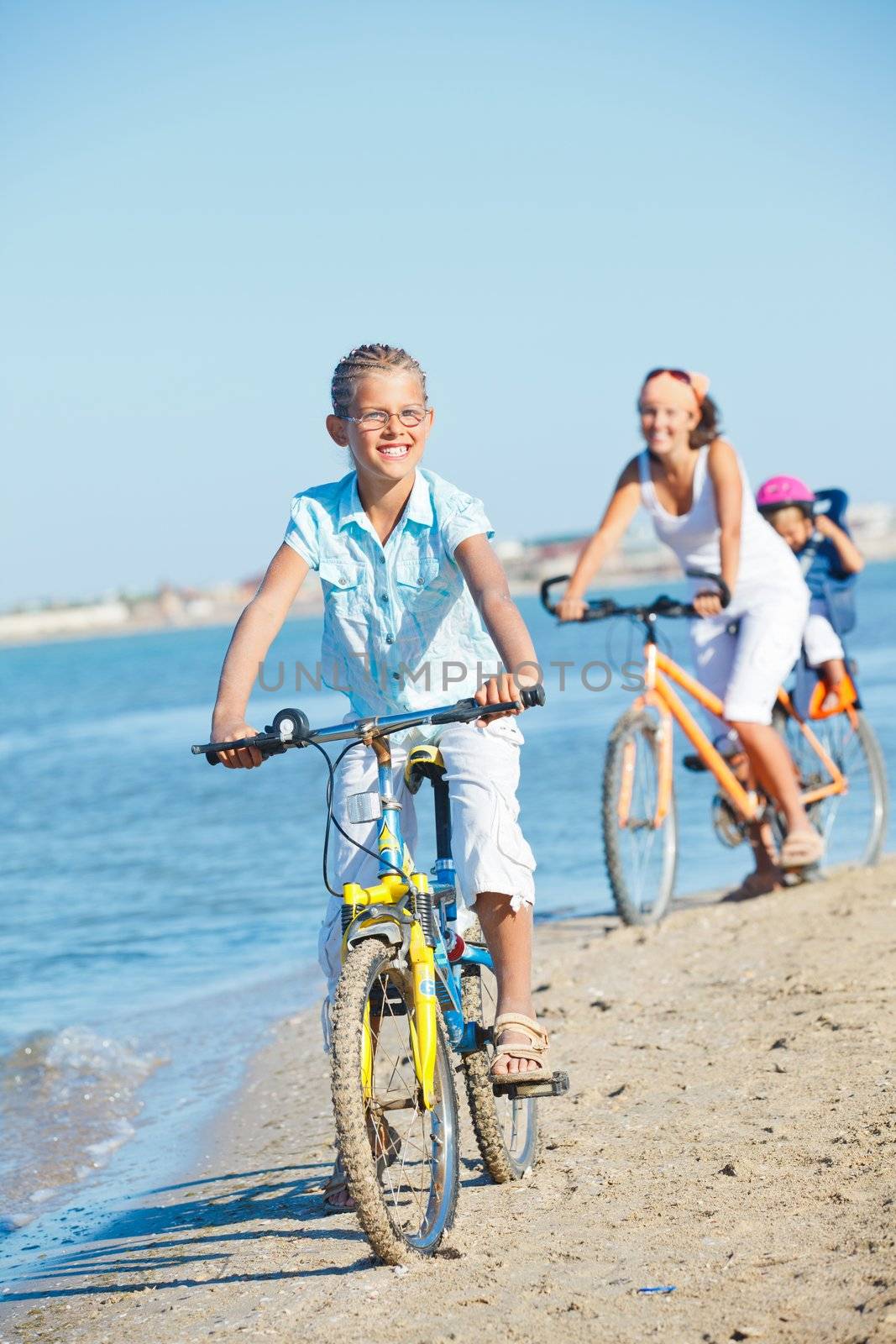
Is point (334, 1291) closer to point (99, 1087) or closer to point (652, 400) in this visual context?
point (99, 1087)

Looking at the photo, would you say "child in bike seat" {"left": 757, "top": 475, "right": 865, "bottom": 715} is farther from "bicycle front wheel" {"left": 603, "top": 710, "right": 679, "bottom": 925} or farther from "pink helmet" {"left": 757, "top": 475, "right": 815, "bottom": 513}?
"bicycle front wheel" {"left": 603, "top": 710, "right": 679, "bottom": 925}

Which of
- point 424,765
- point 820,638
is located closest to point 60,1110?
point 424,765

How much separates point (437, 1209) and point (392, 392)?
1935 mm

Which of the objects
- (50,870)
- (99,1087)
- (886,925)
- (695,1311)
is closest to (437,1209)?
(695,1311)

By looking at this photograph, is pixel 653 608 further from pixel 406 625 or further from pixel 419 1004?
pixel 419 1004

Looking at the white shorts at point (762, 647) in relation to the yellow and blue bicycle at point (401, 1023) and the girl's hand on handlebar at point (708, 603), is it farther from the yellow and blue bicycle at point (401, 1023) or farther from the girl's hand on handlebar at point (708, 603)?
the yellow and blue bicycle at point (401, 1023)

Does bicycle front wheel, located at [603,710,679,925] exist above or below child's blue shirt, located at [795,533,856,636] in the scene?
below

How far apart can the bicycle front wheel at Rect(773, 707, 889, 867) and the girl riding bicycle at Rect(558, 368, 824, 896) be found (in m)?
0.60

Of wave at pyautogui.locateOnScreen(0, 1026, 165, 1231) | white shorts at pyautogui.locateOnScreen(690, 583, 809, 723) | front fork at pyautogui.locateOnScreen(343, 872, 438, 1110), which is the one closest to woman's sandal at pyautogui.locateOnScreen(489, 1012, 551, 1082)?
front fork at pyautogui.locateOnScreen(343, 872, 438, 1110)

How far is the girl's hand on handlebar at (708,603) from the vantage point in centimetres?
680

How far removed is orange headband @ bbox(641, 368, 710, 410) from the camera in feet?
22.3

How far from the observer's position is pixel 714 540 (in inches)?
280

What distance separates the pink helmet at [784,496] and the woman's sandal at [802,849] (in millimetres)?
1792

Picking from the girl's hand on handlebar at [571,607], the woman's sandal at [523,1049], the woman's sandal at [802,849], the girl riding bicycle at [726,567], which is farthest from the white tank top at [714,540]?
the woman's sandal at [523,1049]
